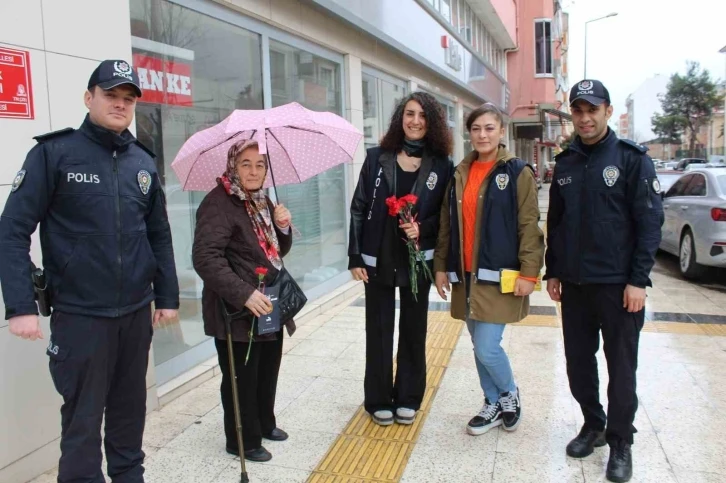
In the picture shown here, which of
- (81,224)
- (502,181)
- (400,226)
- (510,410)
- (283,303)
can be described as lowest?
(510,410)

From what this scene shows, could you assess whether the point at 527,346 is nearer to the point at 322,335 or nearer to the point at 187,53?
the point at 322,335

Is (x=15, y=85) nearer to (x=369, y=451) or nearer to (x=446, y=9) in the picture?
(x=369, y=451)

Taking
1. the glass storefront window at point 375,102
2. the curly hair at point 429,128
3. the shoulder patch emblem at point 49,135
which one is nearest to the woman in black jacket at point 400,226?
Answer: the curly hair at point 429,128

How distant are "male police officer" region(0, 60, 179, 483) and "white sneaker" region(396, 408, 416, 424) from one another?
1.78 meters

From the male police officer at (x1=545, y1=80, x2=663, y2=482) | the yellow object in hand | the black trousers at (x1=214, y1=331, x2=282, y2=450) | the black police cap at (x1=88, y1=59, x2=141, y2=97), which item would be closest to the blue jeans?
the yellow object in hand

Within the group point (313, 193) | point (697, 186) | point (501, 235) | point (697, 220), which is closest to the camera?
point (501, 235)

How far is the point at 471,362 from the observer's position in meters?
4.98

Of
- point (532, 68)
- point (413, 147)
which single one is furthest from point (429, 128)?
point (532, 68)

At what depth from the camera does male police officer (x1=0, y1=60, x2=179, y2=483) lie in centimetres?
232

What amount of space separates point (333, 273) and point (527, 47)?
2409 cm

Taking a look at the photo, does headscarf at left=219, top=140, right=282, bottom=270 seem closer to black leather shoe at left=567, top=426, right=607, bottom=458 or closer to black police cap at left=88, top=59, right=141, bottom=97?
black police cap at left=88, top=59, right=141, bottom=97

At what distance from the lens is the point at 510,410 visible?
11.9 feet

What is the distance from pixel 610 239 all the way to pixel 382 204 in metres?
1.26

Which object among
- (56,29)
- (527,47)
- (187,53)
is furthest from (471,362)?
(527,47)
